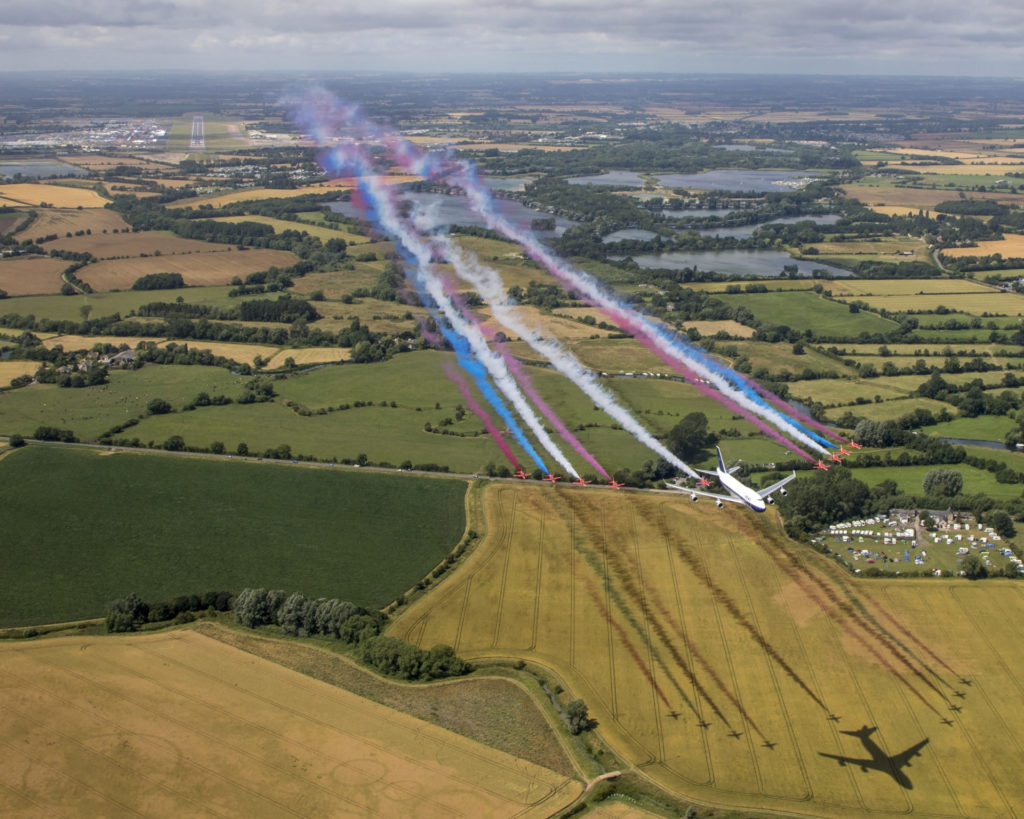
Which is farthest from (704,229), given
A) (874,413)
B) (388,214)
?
(874,413)

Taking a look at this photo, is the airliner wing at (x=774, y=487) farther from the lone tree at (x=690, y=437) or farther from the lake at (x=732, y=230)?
Result: the lake at (x=732, y=230)

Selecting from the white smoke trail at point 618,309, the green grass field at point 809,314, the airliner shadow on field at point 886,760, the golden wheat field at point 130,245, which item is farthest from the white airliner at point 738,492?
the golden wheat field at point 130,245

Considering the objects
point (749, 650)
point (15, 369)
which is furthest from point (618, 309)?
point (749, 650)

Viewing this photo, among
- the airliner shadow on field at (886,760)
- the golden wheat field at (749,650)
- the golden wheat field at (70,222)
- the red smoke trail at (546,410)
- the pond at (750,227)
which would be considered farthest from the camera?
the pond at (750,227)

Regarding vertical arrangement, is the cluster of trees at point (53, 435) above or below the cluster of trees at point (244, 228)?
below

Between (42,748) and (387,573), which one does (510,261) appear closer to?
(387,573)

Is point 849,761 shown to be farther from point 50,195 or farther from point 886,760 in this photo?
point 50,195

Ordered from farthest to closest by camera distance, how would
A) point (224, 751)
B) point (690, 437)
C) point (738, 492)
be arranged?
point (690, 437)
point (738, 492)
point (224, 751)
